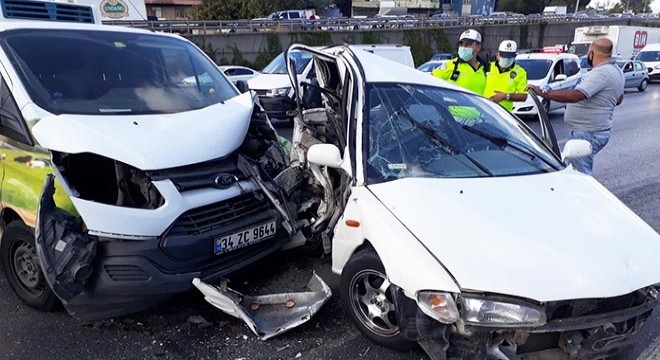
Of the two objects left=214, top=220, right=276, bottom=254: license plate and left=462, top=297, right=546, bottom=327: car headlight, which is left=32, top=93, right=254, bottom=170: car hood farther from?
left=462, top=297, right=546, bottom=327: car headlight

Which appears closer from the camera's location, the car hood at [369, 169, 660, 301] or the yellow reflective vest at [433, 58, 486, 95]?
the car hood at [369, 169, 660, 301]

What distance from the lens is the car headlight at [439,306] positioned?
7.11 ft

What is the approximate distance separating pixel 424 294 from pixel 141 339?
5.94ft

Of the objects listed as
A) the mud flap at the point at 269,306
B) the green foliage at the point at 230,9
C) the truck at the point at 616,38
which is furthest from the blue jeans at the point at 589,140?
the green foliage at the point at 230,9

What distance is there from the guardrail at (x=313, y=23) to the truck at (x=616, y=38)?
9.10m

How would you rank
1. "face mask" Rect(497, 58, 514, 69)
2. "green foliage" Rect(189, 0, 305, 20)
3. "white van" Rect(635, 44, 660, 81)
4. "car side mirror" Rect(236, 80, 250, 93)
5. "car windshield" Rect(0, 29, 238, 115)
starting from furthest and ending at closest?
"green foliage" Rect(189, 0, 305, 20), "white van" Rect(635, 44, 660, 81), "face mask" Rect(497, 58, 514, 69), "car side mirror" Rect(236, 80, 250, 93), "car windshield" Rect(0, 29, 238, 115)

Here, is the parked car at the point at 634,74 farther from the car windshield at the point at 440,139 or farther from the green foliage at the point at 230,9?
the green foliage at the point at 230,9

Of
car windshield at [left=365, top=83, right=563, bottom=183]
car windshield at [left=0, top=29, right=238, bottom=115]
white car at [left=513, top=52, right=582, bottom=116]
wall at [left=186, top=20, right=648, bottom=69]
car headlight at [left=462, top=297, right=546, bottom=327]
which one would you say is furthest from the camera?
wall at [left=186, top=20, right=648, bottom=69]

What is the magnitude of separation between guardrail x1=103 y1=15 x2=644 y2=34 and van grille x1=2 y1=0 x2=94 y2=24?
43.6 ft

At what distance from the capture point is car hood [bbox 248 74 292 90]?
32.6 feet

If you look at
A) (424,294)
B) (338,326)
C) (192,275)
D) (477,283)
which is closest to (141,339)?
(192,275)

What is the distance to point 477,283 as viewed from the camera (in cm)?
215

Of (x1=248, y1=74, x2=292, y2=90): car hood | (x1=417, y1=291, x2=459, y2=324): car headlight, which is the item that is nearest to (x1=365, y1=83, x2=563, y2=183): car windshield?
(x1=417, y1=291, x2=459, y2=324): car headlight

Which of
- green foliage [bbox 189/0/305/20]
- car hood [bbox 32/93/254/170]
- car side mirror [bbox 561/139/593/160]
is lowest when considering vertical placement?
car side mirror [bbox 561/139/593/160]
